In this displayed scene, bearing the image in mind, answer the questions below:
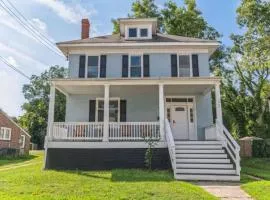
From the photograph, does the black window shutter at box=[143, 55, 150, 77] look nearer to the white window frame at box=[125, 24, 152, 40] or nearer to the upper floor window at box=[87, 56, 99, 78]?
the white window frame at box=[125, 24, 152, 40]

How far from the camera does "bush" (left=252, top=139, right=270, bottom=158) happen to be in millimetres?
19969

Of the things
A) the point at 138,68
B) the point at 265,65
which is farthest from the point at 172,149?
the point at 265,65

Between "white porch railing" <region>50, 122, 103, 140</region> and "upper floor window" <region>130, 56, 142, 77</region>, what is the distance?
419 centimetres

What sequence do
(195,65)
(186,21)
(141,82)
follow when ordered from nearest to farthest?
(141,82)
(195,65)
(186,21)

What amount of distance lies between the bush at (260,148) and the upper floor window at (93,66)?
12.0 m

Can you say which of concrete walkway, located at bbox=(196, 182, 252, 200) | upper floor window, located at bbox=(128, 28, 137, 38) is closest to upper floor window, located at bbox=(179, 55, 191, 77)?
upper floor window, located at bbox=(128, 28, 137, 38)

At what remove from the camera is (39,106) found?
48062 mm

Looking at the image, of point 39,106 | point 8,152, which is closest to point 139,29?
point 8,152

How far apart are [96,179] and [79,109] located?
6.98 m

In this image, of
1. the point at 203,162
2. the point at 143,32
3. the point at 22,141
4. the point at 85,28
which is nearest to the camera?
the point at 203,162

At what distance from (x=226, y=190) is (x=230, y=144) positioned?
12.3 feet

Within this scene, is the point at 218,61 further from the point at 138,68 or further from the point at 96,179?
the point at 96,179

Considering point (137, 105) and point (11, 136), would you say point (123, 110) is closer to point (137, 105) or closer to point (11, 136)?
point (137, 105)

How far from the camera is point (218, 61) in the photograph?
96.5ft
